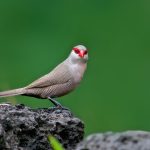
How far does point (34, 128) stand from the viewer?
302 cm

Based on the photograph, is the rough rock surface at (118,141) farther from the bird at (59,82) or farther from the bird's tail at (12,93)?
the bird's tail at (12,93)

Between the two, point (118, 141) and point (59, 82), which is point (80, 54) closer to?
point (59, 82)

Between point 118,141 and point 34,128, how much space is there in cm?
91

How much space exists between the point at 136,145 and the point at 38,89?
2.25m

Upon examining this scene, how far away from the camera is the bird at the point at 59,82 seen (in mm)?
4309

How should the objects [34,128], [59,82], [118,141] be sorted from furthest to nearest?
[59,82], [34,128], [118,141]

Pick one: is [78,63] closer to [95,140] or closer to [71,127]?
[71,127]

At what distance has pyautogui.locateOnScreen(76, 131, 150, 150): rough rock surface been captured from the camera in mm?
2119

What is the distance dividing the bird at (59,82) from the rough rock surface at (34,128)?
910 mm

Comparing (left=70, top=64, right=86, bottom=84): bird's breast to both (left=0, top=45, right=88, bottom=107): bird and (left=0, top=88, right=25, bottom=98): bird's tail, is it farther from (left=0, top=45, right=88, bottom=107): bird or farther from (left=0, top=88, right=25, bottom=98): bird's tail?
(left=0, top=88, right=25, bottom=98): bird's tail

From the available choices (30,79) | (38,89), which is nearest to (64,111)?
(38,89)

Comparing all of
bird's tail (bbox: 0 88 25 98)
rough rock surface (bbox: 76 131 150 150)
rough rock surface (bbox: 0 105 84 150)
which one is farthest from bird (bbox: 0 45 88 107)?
rough rock surface (bbox: 76 131 150 150)

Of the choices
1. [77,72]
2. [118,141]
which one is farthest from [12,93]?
[118,141]

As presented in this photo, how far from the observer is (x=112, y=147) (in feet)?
7.00
